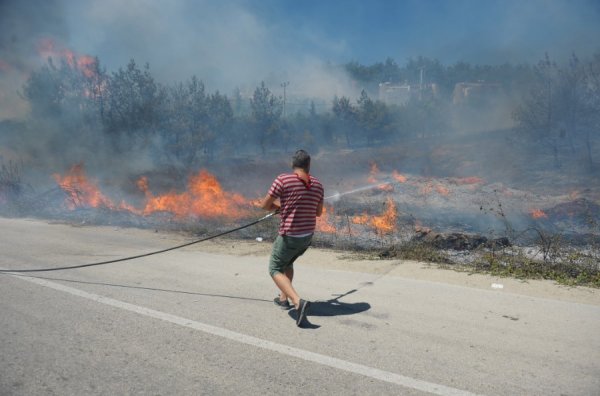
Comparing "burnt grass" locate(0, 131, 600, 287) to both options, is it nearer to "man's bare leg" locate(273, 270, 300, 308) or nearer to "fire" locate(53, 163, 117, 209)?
"fire" locate(53, 163, 117, 209)

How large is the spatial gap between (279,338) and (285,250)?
37.4 inches

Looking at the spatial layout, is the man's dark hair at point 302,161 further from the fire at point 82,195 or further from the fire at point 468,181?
the fire at point 468,181

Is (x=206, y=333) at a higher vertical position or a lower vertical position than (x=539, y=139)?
lower

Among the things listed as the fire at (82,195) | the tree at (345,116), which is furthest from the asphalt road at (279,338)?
the tree at (345,116)

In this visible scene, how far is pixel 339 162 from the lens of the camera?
39031 millimetres

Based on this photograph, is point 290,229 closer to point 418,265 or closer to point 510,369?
point 510,369

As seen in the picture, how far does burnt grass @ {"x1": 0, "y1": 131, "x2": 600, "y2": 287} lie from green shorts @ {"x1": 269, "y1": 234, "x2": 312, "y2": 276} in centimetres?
335

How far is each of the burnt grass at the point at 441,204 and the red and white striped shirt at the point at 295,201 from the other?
137 inches

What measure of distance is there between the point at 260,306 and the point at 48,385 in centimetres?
224

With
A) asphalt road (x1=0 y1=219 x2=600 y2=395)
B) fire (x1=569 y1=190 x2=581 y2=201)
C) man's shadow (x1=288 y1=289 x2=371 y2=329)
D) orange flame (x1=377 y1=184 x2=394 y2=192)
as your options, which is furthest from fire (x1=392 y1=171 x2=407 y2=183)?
man's shadow (x1=288 y1=289 x2=371 y2=329)

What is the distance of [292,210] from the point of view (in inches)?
179

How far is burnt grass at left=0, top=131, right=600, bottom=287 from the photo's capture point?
746 centimetres

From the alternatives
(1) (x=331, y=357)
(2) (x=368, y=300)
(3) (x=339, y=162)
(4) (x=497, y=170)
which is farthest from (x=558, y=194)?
(1) (x=331, y=357)

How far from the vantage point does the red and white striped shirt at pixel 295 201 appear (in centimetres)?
450
